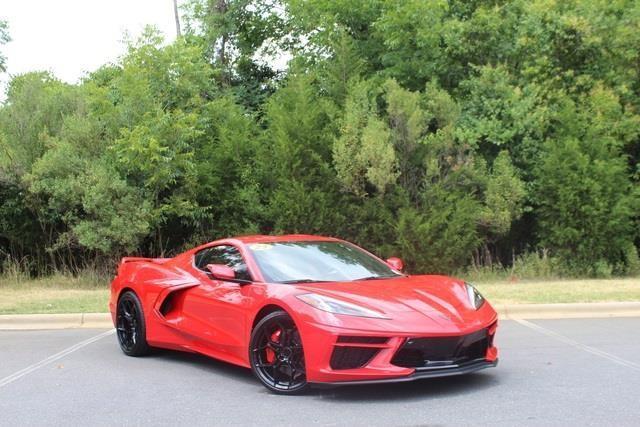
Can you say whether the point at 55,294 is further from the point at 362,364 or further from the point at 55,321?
the point at 362,364

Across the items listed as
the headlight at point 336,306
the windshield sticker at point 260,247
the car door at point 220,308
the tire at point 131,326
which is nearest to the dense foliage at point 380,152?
the tire at point 131,326

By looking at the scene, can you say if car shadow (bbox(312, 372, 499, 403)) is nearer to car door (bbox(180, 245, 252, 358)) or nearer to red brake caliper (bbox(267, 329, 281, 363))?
red brake caliper (bbox(267, 329, 281, 363))

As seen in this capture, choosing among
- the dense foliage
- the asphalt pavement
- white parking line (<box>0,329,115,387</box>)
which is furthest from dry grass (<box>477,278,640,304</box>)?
white parking line (<box>0,329,115,387</box>)

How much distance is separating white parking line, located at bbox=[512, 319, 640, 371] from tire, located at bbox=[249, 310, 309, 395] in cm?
324

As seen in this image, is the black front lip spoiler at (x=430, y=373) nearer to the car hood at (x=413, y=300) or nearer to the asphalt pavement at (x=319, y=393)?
Result: the asphalt pavement at (x=319, y=393)

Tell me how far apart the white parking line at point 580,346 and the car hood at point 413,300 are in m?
1.92

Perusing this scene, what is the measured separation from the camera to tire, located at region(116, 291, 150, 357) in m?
7.59

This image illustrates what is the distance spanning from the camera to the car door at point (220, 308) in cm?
625

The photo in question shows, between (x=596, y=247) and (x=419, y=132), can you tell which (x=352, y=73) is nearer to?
(x=419, y=132)

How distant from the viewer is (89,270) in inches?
583

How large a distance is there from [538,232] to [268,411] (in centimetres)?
1098

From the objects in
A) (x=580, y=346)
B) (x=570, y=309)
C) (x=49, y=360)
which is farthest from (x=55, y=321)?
(x=570, y=309)

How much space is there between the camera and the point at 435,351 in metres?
5.44

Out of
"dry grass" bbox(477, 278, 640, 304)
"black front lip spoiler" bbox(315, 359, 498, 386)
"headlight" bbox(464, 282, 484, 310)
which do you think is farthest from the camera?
"dry grass" bbox(477, 278, 640, 304)
